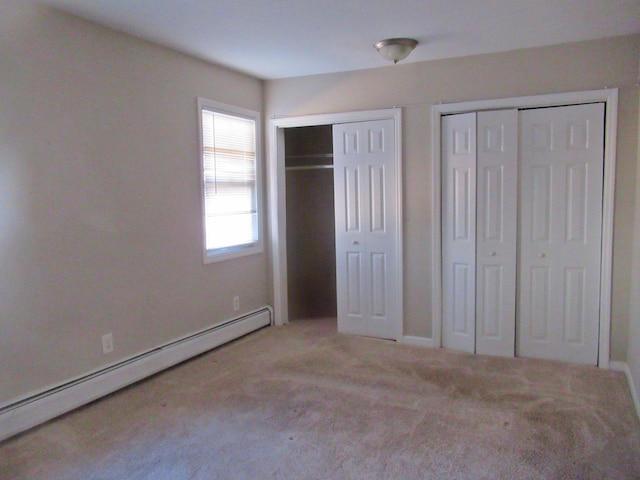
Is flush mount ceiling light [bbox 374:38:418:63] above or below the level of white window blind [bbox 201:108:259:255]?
above

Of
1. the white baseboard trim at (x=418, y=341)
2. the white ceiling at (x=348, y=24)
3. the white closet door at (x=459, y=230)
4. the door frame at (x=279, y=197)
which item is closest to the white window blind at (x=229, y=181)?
the door frame at (x=279, y=197)

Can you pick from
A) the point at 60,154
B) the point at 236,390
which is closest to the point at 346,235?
the point at 236,390

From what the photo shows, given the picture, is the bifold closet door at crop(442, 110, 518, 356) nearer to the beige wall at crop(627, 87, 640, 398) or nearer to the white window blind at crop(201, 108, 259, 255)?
the beige wall at crop(627, 87, 640, 398)

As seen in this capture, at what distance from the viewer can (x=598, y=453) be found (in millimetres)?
2498

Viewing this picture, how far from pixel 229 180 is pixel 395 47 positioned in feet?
6.08

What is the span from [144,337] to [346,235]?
2.01m

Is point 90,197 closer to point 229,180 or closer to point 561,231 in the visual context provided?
point 229,180

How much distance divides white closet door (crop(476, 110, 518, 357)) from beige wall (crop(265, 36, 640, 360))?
31cm

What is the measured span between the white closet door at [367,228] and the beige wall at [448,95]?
160mm

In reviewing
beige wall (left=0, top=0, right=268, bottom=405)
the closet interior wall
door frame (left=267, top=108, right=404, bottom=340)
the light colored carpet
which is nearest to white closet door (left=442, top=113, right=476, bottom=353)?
the light colored carpet

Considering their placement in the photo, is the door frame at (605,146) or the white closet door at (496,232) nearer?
the door frame at (605,146)

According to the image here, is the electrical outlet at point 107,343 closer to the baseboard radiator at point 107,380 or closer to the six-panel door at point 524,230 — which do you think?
the baseboard radiator at point 107,380

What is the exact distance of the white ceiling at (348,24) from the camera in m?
2.88

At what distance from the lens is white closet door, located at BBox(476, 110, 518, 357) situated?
3898mm
